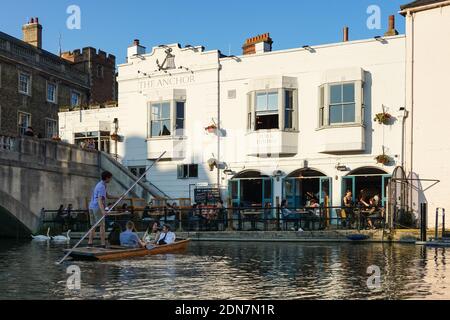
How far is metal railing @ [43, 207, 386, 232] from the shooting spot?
25.0 m

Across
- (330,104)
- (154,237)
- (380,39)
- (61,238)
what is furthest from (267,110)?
(61,238)

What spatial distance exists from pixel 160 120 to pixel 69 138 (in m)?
7.53

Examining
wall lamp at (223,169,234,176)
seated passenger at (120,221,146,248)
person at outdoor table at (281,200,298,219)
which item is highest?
wall lamp at (223,169,234,176)

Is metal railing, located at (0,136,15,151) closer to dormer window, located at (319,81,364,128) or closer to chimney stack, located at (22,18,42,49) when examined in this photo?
dormer window, located at (319,81,364,128)

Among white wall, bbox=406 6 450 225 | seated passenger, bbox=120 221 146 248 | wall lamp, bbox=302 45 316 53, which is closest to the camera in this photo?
seated passenger, bbox=120 221 146 248

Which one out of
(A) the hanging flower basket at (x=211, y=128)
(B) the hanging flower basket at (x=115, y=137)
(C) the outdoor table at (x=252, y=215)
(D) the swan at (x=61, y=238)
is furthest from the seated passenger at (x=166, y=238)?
(B) the hanging flower basket at (x=115, y=137)

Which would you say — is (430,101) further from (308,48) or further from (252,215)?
(252,215)

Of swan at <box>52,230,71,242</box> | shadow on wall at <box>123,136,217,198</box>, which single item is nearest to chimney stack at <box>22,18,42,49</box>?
shadow on wall at <box>123,136,217,198</box>

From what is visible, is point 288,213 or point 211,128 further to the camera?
point 211,128

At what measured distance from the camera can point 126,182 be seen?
3262 cm

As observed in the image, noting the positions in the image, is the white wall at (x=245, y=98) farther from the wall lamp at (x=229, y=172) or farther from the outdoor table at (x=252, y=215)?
the outdoor table at (x=252, y=215)

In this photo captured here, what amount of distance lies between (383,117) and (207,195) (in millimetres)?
9457

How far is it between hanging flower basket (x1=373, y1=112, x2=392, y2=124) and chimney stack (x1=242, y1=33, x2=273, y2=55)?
7.34 metres
